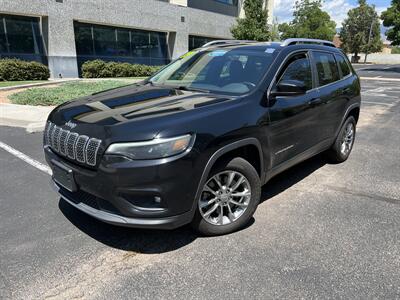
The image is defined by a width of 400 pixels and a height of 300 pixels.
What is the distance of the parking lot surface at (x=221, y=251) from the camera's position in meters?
Answer: 2.64

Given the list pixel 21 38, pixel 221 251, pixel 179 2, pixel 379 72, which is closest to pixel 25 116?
pixel 221 251

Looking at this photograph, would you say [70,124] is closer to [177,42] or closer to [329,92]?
[329,92]

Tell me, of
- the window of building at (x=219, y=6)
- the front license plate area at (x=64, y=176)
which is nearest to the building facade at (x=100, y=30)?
the window of building at (x=219, y=6)

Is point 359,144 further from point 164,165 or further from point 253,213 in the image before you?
point 164,165

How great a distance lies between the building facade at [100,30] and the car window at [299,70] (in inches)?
646

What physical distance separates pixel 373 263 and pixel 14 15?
746 inches

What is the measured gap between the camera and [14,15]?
16.9 meters

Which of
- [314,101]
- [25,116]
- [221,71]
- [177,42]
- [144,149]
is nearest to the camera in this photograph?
[144,149]

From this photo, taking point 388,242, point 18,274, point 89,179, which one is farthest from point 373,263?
point 18,274

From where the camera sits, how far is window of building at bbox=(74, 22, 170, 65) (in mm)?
19859

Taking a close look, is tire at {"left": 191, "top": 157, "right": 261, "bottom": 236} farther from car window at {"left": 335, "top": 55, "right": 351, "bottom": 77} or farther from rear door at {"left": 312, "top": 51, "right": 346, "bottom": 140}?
car window at {"left": 335, "top": 55, "right": 351, "bottom": 77}

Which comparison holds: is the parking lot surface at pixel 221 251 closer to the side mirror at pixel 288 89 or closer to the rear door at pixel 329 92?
the rear door at pixel 329 92

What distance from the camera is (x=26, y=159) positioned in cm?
552

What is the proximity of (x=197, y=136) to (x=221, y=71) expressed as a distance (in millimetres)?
1459
